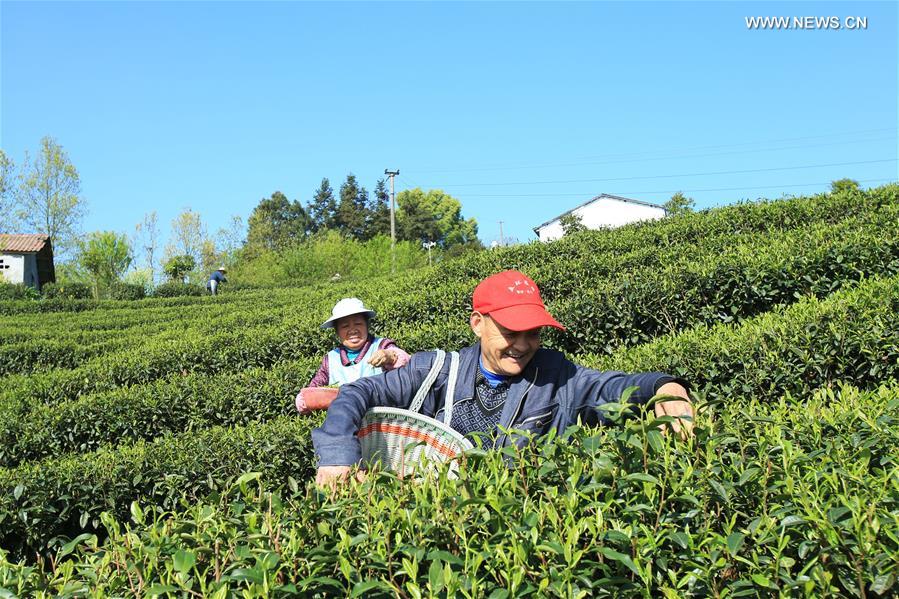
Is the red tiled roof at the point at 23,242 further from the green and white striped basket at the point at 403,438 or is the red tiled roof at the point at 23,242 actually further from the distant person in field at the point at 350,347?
the green and white striped basket at the point at 403,438

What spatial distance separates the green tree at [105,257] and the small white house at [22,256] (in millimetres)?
2135

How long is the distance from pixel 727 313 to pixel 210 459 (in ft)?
16.8

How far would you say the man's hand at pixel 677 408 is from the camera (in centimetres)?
203

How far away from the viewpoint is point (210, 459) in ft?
16.8

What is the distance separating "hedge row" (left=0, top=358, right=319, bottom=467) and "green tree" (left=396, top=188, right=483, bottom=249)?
65.9 meters

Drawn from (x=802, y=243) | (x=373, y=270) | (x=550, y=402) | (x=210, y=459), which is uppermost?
(x=373, y=270)

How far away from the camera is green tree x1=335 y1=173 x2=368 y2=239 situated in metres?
75.0

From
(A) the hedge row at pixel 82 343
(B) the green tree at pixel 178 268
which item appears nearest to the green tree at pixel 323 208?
(B) the green tree at pixel 178 268

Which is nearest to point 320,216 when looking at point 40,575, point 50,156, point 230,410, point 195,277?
point 195,277

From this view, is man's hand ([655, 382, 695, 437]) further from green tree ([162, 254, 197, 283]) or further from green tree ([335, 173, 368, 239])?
green tree ([335, 173, 368, 239])

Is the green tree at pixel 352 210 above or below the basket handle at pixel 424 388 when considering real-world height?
above

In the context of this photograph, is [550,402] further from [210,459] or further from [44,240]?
[44,240]

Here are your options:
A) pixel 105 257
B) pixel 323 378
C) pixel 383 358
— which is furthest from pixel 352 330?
pixel 105 257

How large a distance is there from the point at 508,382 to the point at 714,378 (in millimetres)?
2855
